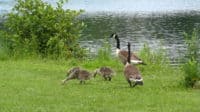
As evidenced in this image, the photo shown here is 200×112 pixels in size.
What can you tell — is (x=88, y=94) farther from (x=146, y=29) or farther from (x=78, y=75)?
(x=146, y=29)

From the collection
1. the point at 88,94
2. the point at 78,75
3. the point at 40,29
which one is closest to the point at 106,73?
the point at 78,75

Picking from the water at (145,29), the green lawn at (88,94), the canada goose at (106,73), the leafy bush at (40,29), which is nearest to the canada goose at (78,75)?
the green lawn at (88,94)

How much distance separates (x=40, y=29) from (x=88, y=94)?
44.1ft

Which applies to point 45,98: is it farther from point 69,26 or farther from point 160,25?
point 160,25

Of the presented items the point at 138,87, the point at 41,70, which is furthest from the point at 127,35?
the point at 138,87

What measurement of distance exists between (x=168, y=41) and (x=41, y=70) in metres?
32.7

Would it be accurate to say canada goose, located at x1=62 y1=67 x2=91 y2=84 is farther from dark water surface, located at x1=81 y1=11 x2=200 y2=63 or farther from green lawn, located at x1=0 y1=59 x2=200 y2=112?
dark water surface, located at x1=81 y1=11 x2=200 y2=63

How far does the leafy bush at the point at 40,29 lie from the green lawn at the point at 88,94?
690 centimetres

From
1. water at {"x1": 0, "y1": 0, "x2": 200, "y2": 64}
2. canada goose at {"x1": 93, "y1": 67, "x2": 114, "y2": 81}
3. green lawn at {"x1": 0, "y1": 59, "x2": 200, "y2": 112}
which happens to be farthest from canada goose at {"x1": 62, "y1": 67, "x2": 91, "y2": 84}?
water at {"x1": 0, "y1": 0, "x2": 200, "y2": 64}

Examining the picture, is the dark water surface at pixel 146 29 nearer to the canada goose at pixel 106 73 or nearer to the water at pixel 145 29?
the water at pixel 145 29

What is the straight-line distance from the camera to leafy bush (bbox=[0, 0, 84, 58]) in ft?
89.0

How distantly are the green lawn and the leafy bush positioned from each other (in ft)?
22.6

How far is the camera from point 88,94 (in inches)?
571

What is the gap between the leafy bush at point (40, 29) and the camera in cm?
2714
